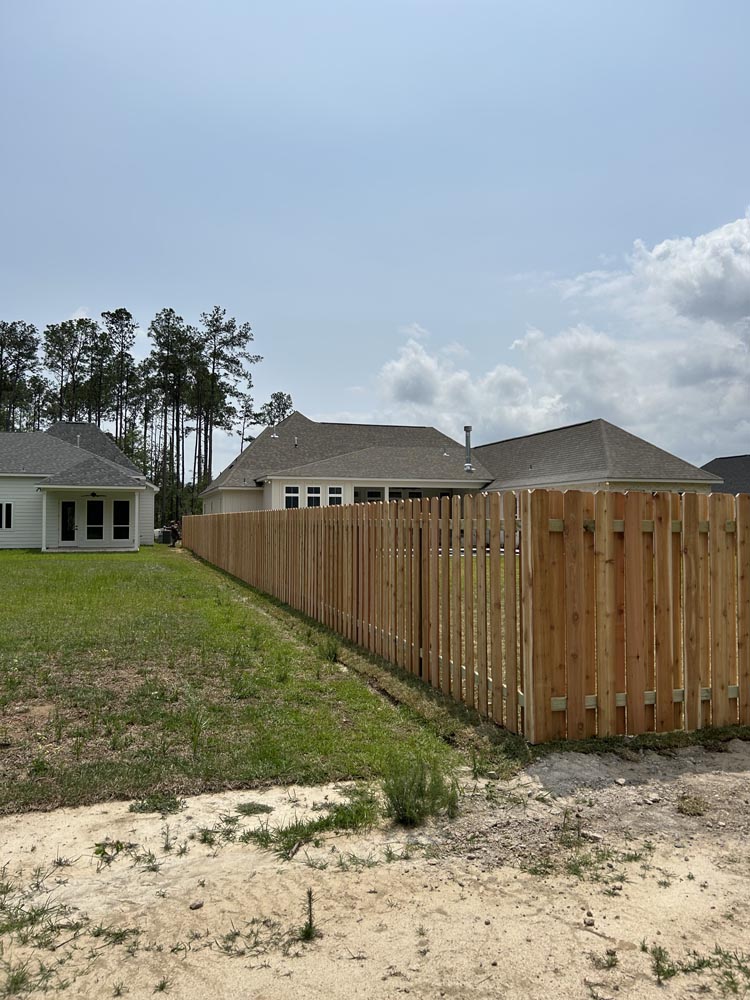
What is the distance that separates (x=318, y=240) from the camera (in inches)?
571

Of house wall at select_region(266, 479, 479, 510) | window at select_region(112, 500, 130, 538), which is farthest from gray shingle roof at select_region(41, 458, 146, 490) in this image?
house wall at select_region(266, 479, 479, 510)

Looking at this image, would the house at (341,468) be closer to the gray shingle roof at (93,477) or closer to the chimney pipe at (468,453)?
the chimney pipe at (468,453)

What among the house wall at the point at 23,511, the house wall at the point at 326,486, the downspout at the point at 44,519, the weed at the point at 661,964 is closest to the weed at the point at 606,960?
the weed at the point at 661,964

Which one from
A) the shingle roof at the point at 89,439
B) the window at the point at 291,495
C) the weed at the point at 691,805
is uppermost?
the shingle roof at the point at 89,439

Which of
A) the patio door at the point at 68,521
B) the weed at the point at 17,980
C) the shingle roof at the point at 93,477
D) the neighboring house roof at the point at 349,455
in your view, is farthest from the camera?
the neighboring house roof at the point at 349,455

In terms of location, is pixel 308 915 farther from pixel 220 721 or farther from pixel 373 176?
pixel 373 176

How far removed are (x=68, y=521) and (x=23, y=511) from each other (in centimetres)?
204

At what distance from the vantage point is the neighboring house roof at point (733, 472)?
123ft

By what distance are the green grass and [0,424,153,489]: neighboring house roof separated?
1913cm

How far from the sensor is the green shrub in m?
3.30

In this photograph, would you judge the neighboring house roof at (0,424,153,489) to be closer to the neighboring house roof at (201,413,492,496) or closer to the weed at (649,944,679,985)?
the neighboring house roof at (201,413,492,496)

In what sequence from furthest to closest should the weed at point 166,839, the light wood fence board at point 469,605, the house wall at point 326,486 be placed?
the house wall at point 326,486
the light wood fence board at point 469,605
the weed at point 166,839

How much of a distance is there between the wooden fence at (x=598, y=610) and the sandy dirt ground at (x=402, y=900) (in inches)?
33.6

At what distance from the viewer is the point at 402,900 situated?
261 cm
